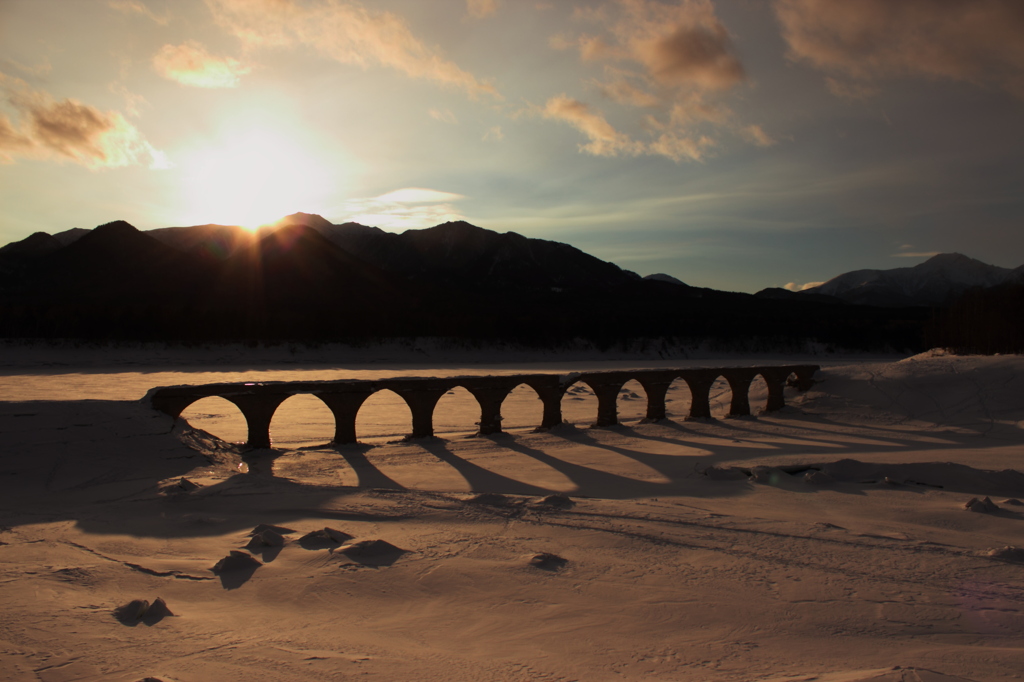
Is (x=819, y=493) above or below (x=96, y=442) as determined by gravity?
below

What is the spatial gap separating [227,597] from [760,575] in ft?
24.1

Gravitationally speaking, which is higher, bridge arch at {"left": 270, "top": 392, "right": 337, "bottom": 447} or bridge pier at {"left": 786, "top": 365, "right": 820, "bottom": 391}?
bridge pier at {"left": 786, "top": 365, "right": 820, "bottom": 391}

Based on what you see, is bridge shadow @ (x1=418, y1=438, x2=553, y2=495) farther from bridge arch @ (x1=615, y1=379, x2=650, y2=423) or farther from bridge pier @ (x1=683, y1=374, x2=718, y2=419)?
bridge pier @ (x1=683, y1=374, x2=718, y2=419)

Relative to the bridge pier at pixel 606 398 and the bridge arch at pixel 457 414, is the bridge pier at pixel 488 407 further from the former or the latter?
the bridge pier at pixel 606 398

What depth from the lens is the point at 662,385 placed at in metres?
27.1

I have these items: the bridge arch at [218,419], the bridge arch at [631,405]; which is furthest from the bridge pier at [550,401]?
the bridge arch at [218,419]

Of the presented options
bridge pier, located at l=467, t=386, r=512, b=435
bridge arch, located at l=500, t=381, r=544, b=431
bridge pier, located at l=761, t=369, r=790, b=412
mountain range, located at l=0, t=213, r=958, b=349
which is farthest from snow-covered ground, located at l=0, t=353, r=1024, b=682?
mountain range, located at l=0, t=213, r=958, b=349

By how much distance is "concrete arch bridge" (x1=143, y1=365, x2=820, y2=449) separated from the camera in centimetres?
1936

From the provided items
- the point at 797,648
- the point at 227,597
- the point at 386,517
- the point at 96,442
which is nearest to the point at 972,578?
the point at 797,648

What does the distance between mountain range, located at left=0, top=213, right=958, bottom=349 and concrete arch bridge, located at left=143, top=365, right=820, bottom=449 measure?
39.0 m

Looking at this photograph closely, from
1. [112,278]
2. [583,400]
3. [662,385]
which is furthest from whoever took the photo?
[112,278]

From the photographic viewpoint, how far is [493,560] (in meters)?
9.09

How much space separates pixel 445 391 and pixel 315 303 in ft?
226

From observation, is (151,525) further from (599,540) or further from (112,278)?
(112,278)
